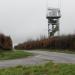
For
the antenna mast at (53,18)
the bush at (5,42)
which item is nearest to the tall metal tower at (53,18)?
the antenna mast at (53,18)

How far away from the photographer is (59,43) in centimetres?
5362

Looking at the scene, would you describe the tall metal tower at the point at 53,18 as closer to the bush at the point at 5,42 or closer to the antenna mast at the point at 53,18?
the antenna mast at the point at 53,18

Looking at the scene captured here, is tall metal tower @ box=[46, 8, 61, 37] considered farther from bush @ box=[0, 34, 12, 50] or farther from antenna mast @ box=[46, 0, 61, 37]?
bush @ box=[0, 34, 12, 50]

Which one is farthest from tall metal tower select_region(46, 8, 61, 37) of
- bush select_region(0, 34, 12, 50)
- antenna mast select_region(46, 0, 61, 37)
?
bush select_region(0, 34, 12, 50)

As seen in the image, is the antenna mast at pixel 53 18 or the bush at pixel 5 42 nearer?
the bush at pixel 5 42

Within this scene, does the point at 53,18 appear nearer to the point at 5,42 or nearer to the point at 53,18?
the point at 53,18

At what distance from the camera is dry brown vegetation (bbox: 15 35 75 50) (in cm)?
5034

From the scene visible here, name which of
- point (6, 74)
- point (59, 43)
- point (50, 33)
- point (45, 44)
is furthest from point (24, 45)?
point (6, 74)

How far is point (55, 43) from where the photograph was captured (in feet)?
182

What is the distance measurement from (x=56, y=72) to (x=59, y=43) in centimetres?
3826

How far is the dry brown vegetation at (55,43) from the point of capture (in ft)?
165

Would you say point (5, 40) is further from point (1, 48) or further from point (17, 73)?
point (17, 73)

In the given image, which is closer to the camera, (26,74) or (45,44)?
(26,74)

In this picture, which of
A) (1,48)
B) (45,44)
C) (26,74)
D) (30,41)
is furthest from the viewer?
(30,41)
